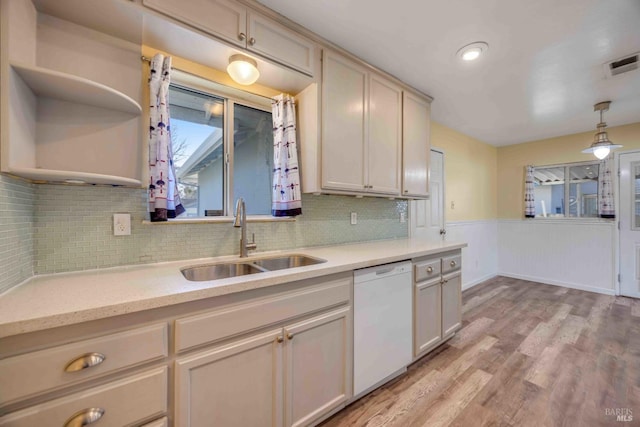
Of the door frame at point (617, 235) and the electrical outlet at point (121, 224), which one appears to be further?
the door frame at point (617, 235)

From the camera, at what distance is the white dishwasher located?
1.56 meters

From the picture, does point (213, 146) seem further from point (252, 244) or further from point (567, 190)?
point (567, 190)

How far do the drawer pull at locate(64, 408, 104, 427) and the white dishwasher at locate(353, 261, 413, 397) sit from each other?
1.17 metres

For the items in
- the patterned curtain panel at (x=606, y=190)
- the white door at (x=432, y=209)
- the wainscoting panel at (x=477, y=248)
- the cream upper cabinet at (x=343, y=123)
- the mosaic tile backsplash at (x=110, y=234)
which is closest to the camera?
the mosaic tile backsplash at (x=110, y=234)

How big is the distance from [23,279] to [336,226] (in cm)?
186

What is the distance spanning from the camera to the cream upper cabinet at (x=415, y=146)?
2398 millimetres

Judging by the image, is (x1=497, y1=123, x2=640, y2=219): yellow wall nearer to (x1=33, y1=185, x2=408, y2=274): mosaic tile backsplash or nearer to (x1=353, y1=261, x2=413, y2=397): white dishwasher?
(x1=353, y1=261, x2=413, y2=397): white dishwasher

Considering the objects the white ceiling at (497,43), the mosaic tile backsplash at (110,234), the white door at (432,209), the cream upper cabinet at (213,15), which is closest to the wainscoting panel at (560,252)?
the white ceiling at (497,43)

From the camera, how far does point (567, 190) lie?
4.12 meters

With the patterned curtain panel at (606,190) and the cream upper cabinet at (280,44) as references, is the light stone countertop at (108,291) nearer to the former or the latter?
the cream upper cabinet at (280,44)

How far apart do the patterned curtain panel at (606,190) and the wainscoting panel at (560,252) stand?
19cm

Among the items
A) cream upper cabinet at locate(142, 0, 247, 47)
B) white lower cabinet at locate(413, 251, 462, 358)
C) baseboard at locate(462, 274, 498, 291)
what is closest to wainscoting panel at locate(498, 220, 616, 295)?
baseboard at locate(462, 274, 498, 291)

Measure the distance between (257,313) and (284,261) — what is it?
66 cm

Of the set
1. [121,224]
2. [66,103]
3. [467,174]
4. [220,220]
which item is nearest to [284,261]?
[220,220]
